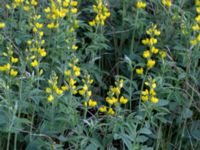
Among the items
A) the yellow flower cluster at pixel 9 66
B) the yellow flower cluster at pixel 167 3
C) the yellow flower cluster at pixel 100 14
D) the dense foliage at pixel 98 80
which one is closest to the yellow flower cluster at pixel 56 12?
the dense foliage at pixel 98 80

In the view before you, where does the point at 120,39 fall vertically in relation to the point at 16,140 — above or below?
above

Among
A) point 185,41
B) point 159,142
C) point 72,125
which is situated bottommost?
point 159,142

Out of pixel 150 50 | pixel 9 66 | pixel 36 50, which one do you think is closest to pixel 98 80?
pixel 150 50

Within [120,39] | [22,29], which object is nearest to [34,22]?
[22,29]

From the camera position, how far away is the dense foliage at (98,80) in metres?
2.30

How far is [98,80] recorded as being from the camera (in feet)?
9.49

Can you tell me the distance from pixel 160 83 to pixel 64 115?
0.55m

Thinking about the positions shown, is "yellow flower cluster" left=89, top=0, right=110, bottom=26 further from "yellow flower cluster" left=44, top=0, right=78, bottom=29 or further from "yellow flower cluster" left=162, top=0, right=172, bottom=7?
"yellow flower cluster" left=162, top=0, right=172, bottom=7

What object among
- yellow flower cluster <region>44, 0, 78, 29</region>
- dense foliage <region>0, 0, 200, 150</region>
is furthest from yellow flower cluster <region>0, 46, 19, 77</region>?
yellow flower cluster <region>44, 0, 78, 29</region>

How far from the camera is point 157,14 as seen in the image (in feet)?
11.0

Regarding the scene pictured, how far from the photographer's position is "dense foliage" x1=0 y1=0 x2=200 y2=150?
230 cm

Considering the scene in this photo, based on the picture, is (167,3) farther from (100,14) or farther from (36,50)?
(36,50)

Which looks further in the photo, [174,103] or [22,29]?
[22,29]

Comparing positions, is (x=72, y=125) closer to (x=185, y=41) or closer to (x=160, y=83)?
(x=160, y=83)
